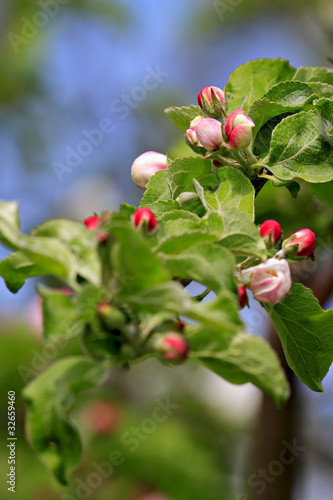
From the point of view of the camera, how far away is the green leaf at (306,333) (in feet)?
2.71

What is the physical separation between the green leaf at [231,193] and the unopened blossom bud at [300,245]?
0.21ft

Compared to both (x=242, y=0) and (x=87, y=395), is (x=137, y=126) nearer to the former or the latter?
(x=242, y=0)

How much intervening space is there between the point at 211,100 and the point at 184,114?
0.09 meters

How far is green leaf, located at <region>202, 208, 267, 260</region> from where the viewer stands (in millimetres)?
692

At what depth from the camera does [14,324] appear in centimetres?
302

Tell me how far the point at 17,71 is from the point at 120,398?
2.66 meters

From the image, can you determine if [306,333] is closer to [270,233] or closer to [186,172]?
[270,233]

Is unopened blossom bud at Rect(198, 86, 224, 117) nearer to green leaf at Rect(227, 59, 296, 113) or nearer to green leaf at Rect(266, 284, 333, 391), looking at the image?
green leaf at Rect(227, 59, 296, 113)

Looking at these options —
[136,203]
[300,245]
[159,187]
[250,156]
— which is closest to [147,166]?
[159,187]

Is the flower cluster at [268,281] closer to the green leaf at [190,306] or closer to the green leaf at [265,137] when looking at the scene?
the green leaf at [190,306]

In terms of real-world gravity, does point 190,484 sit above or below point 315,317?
below

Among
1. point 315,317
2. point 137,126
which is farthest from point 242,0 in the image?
point 315,317

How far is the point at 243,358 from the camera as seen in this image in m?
0.60

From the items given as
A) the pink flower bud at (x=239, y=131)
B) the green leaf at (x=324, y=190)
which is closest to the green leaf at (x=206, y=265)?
the pink flower bud at (x=239, y=131)
